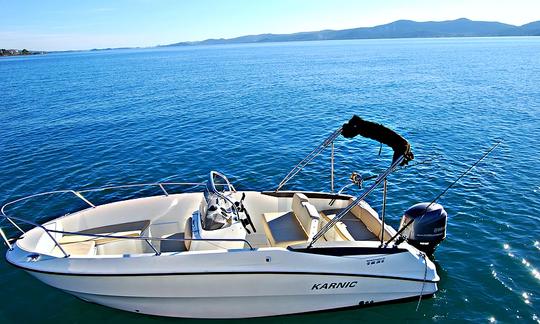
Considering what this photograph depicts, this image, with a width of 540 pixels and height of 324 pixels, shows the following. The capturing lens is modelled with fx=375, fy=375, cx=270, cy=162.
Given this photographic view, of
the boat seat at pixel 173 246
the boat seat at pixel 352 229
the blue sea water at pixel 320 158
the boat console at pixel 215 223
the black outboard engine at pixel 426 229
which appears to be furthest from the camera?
the boat seat at pixel 352 229

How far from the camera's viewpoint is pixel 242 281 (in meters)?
6.64

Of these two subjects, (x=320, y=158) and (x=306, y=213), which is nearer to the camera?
(x=306, y=213)

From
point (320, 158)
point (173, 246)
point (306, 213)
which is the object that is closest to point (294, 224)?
point (306, 213)

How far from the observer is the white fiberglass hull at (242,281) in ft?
21.5

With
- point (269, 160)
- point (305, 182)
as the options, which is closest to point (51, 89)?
point (269, 160)

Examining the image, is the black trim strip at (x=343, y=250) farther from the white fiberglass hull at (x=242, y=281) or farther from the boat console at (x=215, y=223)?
the boat console at (x=215, y=223)

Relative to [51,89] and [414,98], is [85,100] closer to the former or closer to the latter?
[51,89]

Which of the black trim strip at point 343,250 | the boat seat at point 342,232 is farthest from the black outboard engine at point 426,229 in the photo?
the boat seat at point 342,232

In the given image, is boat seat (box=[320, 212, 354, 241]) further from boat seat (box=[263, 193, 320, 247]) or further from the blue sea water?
the blue sea water

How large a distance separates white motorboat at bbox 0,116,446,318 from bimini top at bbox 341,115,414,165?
0.8 inches

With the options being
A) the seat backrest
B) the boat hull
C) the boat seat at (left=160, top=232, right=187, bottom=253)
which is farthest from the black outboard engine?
the boat seat at (left=160, top=232, right=187, bottom=253)

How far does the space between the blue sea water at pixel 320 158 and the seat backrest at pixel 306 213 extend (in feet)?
5.51

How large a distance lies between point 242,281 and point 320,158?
1054 centimetres

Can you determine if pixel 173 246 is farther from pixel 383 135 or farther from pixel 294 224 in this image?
pixel 383 135
